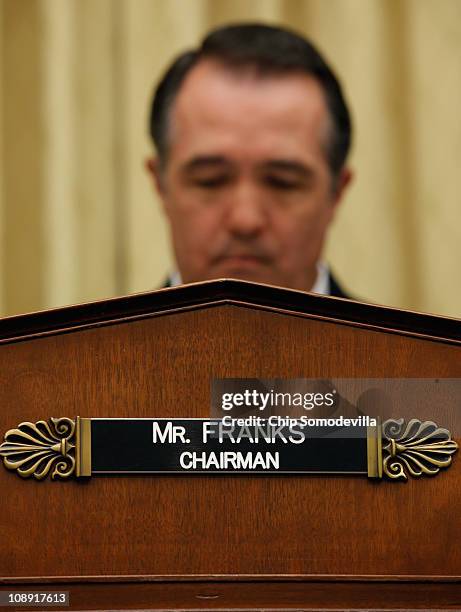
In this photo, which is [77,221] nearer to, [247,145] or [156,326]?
[247,145]

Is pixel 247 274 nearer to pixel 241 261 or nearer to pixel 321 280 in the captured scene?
pixel 241 261

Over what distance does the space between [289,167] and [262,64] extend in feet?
0.75

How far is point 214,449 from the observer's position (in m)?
0.94

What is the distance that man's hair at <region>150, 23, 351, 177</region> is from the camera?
6.84 feet

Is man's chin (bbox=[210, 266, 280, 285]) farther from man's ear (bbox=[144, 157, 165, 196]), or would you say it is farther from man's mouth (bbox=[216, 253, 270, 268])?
man's ear (bbox=[144, 157, 165, 196])

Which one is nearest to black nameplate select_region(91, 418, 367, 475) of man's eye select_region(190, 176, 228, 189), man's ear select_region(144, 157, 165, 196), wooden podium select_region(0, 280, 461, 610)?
wooden podium select_region(0, 280, 461, 610)

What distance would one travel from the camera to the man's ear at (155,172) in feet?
7.05

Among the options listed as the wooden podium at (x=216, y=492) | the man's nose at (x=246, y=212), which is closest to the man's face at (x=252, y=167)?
the man's nose at (x=246, y=212)

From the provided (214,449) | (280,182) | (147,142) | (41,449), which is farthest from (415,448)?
(147,142)

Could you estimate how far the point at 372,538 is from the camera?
0.94m

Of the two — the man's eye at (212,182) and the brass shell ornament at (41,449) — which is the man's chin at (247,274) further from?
the brass shell ornament at (41,449)

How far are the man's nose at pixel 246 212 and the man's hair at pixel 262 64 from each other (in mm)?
196

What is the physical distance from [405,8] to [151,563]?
1.74 meters

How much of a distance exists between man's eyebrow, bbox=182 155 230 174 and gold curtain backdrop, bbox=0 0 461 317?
0.72 ft
